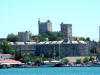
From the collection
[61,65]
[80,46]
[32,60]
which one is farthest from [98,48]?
[61,65]

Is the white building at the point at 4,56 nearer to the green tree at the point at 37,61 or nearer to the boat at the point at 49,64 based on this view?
the green tree at the point at 37,61

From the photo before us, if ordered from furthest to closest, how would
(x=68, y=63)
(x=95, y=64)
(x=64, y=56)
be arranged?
(x=64, y=56) < (x=68, y=63) < (x=95, y=64)

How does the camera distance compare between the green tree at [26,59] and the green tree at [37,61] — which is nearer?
the green tree at [37,61]

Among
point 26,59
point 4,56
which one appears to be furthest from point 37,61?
point 4,56

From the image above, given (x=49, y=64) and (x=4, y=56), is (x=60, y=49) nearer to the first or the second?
(x=4, y=56)

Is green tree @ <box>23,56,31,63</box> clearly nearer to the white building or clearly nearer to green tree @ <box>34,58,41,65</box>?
green tree @ <box>34,58,41,65</box>

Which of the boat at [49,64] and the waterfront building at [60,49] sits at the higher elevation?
the waterfront building at [60,49]

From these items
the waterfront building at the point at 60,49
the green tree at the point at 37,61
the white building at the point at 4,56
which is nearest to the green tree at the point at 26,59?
the green tree at the point at 37,61

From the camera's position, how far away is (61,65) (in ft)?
490

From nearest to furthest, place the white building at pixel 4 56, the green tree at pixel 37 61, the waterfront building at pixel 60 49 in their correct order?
the green tree at pixel 37 61, the white building at pixel 4 56, the waterfront building at pixel 60 49

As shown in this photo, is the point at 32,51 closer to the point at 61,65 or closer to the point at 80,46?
the point at 80,46

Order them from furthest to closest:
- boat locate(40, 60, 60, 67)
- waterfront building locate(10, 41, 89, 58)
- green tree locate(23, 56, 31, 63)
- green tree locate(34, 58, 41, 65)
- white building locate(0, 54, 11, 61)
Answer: waterfront building locate(10, 41, 89, 58)
white building locate(0, 54, 11, 61)
green tree locate(23, 56, 31, 63)
green tree locate(34, 58, 41, 65)
boat locate(40, 60, 60, 67)

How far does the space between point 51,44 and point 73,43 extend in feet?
20.5

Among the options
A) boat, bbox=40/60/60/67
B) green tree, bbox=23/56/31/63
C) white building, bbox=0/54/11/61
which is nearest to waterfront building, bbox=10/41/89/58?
green tree, bbox=23/56/31/63
